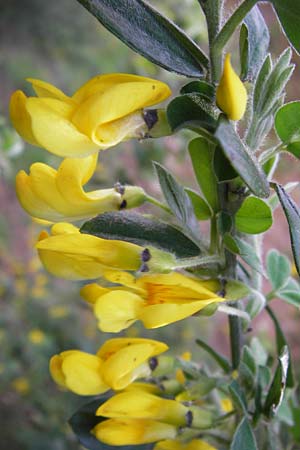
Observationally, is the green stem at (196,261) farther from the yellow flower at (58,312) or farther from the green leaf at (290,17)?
the yellow flower at (58,312)

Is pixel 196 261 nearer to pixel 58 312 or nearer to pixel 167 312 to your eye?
pixel 167 312

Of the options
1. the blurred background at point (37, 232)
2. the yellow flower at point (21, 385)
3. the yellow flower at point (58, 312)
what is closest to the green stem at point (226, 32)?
the blurred background at point (37, 232)

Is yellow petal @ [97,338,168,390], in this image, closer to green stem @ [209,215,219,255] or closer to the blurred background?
green stem @ [209,215,219,255]

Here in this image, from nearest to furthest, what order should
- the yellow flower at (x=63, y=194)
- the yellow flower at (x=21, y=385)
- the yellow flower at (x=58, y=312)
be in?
1. the yellow flower at (x=63, y=194)
2. the yellow flower at (x=21, y=385)
3. the yellow flower at (x=58, y=312)

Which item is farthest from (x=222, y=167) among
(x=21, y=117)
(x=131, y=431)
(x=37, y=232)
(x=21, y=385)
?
(x=37, y=232)

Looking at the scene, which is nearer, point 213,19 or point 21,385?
point 213,19

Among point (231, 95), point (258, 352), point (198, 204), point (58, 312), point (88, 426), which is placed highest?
point (231, 95)
